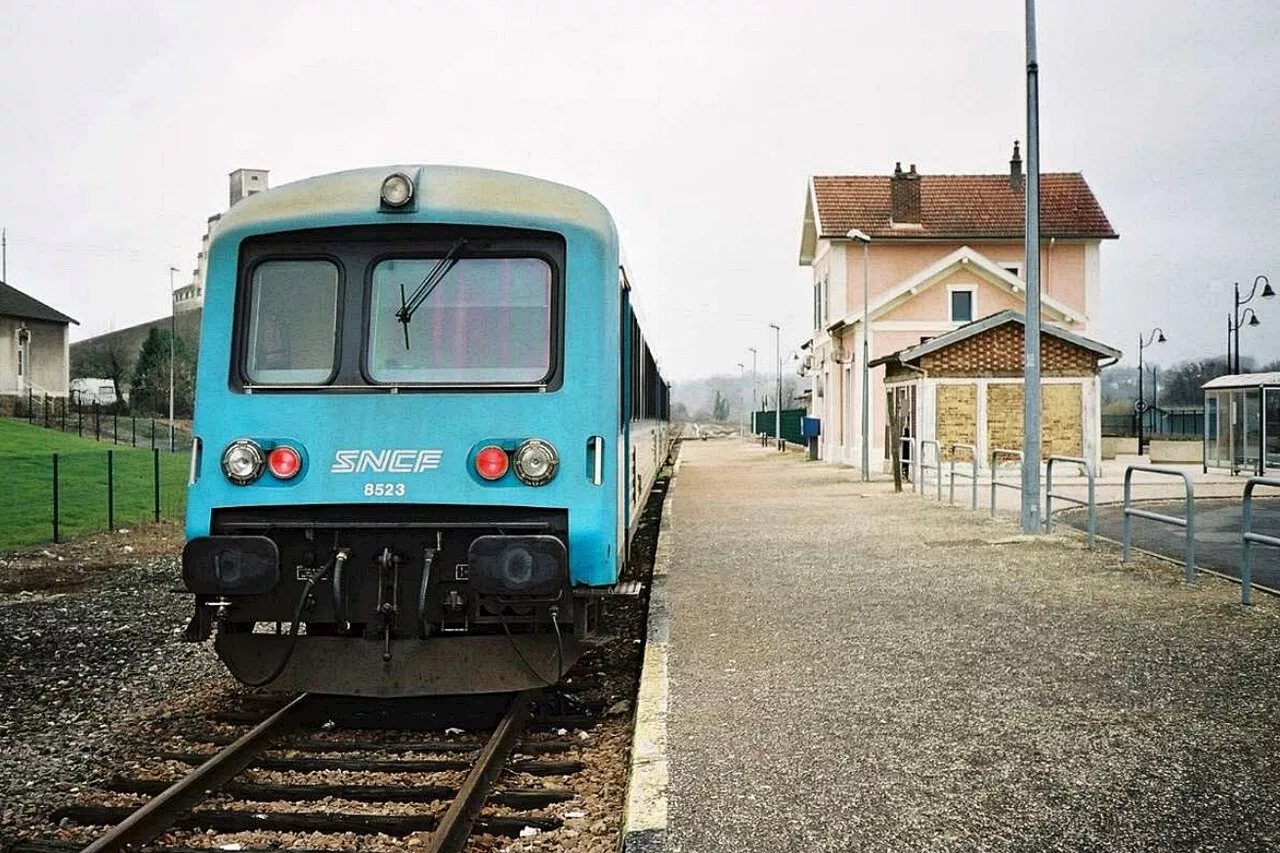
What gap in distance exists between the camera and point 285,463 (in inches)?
245

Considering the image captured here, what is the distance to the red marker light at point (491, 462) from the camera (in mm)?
6156

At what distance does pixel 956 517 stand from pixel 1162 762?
11509 millimetres

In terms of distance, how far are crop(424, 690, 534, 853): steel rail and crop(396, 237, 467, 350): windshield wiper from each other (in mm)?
1969

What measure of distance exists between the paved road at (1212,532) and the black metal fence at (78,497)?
481 inches

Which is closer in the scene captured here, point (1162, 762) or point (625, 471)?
point (1162, 762)

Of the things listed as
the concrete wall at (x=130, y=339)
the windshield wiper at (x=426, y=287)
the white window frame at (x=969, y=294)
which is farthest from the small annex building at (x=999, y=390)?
the concrete wall at (x=130, y=339)

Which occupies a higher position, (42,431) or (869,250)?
(869,250)

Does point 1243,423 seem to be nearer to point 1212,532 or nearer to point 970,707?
point 1212,532

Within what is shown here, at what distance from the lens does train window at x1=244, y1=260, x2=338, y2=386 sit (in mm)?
6438

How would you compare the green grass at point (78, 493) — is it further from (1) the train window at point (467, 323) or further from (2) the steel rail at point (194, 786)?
(1) the train window at point (467, 323)

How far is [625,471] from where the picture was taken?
758 cm

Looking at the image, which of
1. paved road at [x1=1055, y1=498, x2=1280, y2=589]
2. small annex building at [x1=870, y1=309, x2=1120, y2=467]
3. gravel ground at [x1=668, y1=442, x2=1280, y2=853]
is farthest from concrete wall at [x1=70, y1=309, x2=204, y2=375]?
gravel ground at [x1=668, y1=442, x2=1280, y2=853]

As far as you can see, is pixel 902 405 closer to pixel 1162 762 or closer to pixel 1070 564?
pixel 1070 564

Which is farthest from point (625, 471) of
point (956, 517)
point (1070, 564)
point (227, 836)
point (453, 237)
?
point (956, 517)
